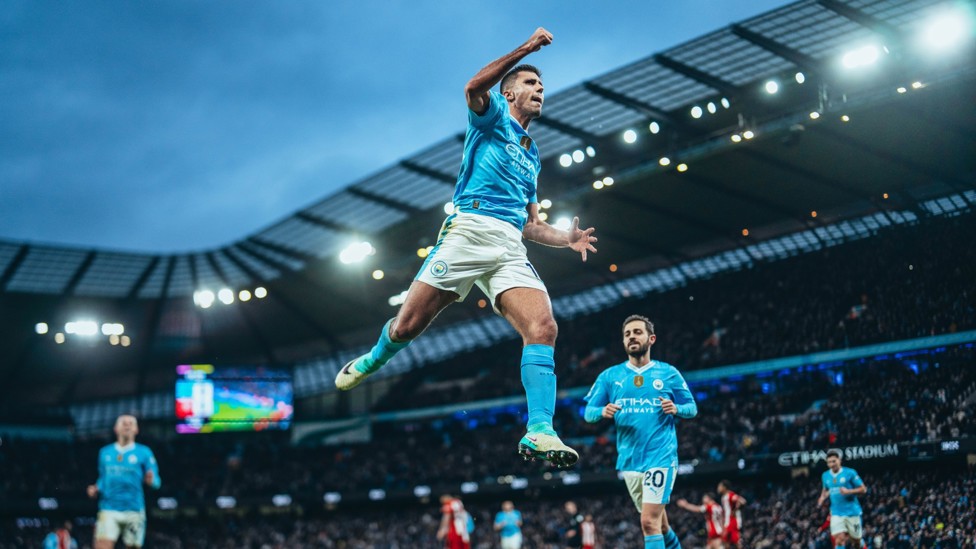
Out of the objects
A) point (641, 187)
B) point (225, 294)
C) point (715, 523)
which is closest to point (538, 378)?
point (715, 523)

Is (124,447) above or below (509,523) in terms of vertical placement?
above

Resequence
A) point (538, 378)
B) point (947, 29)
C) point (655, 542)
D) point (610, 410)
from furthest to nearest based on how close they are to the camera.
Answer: point (947, 29)
point (610, 410)
point (655, 542)
point (538, 378)

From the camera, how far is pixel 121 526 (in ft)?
36.4

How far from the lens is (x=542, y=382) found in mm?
5570

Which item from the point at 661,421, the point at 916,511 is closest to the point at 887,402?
the point at 916,511

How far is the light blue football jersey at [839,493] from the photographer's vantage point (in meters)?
14.9

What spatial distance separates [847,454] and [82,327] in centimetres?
3487

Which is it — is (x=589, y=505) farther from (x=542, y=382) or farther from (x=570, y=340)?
(x=542, y=382)

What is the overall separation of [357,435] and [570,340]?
15087 millimetres

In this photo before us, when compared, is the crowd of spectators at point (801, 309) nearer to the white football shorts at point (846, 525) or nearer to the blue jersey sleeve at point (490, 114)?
the white football shorts at point (846, 525)

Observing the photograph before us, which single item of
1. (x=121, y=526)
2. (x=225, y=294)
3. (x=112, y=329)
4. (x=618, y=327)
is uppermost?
(x=225, y=294)

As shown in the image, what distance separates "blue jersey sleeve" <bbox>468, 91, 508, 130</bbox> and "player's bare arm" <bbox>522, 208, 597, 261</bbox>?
890 millimetres

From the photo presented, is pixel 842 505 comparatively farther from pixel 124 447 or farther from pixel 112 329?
pixel 112 329

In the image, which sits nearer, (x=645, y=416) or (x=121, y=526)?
(x=645, y=416)
